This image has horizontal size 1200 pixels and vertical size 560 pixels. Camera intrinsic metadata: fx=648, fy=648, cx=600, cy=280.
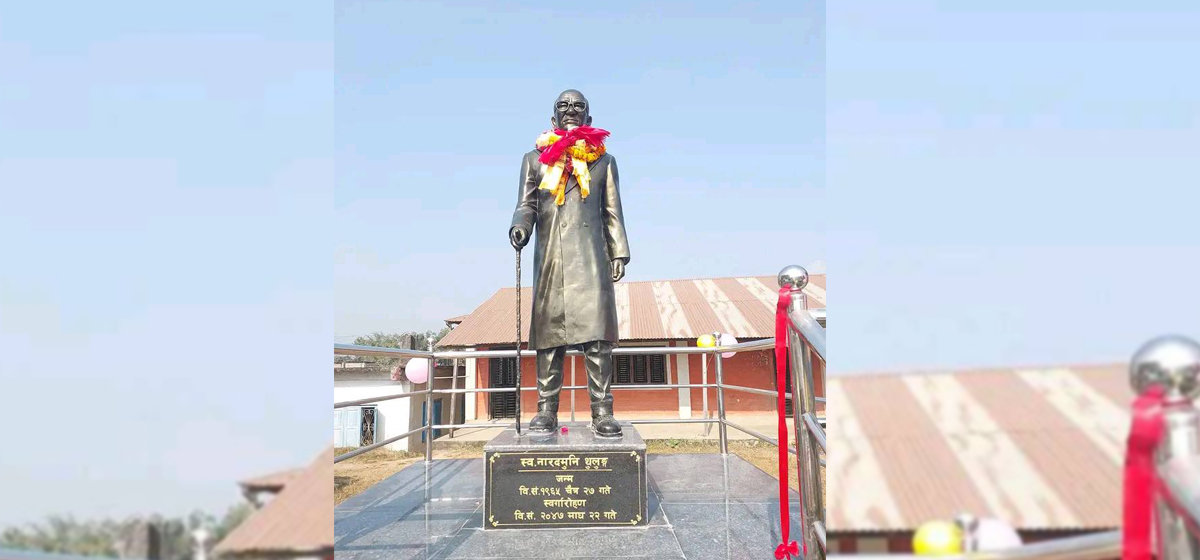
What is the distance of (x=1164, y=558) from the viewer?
1.92ft

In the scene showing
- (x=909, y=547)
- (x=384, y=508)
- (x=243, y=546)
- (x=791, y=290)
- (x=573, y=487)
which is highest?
(x=791, y=290)

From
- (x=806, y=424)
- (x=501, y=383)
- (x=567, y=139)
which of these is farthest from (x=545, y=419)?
(x=501, y=383)

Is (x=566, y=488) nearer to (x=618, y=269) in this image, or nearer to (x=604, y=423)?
(x=604, y=423)

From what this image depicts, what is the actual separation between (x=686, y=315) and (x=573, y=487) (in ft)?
38.8

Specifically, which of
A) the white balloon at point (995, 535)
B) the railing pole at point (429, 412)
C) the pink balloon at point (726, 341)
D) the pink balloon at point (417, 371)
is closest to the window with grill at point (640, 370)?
the pink balloon at point (726, 341)

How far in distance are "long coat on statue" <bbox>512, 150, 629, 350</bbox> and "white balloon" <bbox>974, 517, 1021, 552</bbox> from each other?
2363 mm

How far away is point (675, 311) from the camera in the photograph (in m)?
14.7

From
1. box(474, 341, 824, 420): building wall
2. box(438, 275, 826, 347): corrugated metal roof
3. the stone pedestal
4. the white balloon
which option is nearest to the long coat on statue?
the stone pedestal

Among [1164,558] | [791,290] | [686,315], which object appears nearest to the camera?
[1164,558]

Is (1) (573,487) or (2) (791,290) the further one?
(1) (573,487)

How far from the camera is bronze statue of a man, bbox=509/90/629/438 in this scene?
3090 mm

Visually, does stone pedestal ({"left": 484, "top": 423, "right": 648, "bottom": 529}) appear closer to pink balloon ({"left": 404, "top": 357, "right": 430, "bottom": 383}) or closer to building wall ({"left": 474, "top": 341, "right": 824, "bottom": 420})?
pink balloon ({"left": 404, "top": 357, "right": 430, "bottom": 383})

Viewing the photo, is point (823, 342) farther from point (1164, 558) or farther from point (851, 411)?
point (1164, 558)

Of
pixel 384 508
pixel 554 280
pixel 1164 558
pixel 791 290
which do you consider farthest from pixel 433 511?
pixel 1164 558
